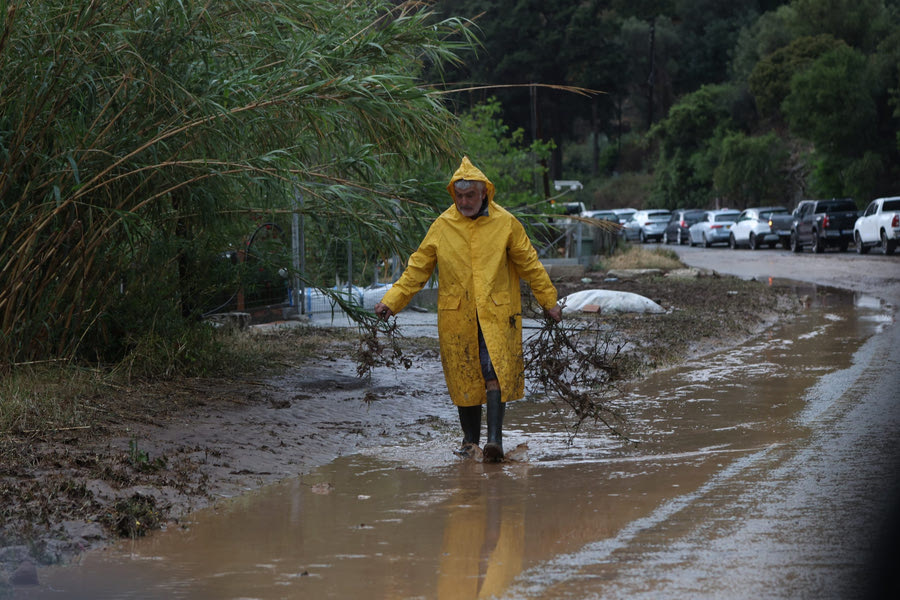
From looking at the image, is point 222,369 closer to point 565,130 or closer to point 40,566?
point 40,566

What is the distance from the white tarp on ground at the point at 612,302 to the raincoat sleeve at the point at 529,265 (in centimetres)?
916

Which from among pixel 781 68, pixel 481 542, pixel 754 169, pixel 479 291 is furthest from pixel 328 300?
pixel 781 68

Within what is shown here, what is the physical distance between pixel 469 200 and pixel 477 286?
512 millimetres

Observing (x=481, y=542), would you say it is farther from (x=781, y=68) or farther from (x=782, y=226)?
(x=781, y=68)

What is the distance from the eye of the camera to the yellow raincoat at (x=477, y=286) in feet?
22.5

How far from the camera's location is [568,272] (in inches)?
1000

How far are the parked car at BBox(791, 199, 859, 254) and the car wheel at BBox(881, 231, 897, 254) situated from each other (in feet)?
10.1

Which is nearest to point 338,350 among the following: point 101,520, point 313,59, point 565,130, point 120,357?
point 120,357

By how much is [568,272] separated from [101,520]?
20547 millimetres

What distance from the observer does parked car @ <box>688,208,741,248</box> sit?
1752 inches

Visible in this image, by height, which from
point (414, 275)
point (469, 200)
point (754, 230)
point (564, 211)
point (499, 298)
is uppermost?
point (564, 211)

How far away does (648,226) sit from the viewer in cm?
5194

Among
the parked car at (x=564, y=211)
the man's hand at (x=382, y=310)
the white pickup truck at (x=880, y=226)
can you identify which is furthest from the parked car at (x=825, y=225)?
the man's hand at (x=382, y=310)

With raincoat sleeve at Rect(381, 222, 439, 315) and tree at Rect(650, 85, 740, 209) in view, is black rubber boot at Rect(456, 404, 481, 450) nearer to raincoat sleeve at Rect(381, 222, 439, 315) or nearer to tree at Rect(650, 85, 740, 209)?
raincoat sleeve at Rect(381, 222, 439, 315)
